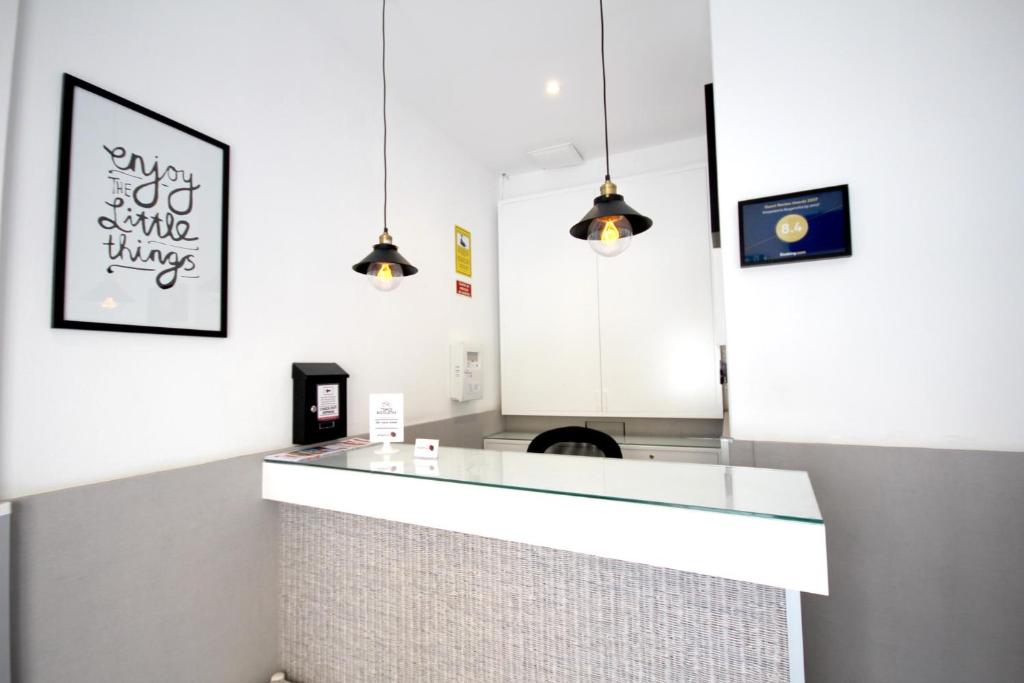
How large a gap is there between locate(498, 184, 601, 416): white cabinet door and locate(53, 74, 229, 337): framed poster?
216 cm

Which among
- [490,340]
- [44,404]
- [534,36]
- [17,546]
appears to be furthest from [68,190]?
[490,340]

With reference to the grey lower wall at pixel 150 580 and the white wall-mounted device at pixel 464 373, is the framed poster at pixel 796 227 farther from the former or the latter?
the grey lower wall at pixel 150 580

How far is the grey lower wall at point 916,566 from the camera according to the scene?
4.74 feet

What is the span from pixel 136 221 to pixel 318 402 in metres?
0.92

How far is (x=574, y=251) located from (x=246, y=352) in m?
2.34

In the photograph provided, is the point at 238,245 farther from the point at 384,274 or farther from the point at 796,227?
the point at 796,227

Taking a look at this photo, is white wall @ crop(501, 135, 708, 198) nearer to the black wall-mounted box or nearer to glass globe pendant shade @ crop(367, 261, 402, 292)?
glass globe pendant shade @ crop(367, 261, 402, 292)

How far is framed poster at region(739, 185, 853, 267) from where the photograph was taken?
65.8 inches

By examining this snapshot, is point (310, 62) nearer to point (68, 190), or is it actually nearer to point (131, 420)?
point (68, 190)

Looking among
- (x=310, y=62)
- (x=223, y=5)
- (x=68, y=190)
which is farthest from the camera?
(x=310, y=62)

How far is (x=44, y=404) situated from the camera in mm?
1249

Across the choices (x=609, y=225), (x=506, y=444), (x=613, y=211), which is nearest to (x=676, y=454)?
(x=506, y=444)

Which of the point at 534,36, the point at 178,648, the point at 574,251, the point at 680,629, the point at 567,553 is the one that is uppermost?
the point at 534,36

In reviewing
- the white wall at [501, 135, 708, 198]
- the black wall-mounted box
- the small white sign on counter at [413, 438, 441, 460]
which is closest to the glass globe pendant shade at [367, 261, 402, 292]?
the black wall-mounted box
